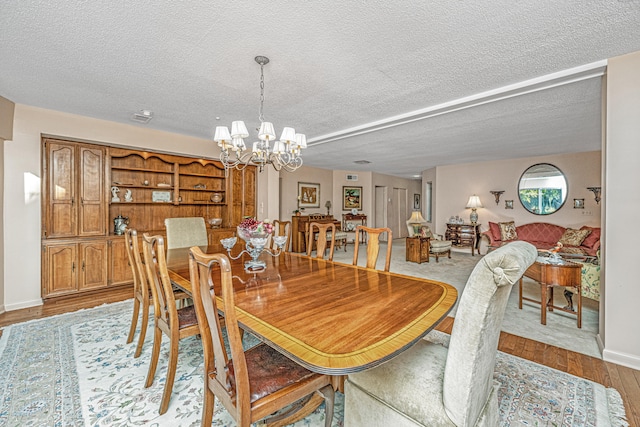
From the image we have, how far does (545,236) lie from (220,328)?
7.17 meters

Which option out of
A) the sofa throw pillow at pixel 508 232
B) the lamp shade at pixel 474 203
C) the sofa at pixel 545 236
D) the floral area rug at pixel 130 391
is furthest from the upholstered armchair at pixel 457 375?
the lamp shade at pixel 474 203

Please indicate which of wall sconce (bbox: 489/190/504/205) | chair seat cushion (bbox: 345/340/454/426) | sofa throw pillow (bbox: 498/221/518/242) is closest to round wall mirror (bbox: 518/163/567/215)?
wall sconce (bbox: 489/190/504/205)

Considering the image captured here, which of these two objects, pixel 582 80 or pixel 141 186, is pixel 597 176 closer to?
pixel 582 80

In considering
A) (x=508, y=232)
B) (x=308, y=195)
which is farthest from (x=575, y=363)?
(x=308, y=195)

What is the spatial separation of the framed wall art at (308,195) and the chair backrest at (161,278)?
5.89 metres

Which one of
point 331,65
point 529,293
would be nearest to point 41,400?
point 331,65

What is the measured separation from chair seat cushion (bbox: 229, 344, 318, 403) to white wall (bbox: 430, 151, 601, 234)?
23.3 ft

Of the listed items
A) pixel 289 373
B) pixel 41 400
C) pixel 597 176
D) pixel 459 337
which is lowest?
pixel 41 400

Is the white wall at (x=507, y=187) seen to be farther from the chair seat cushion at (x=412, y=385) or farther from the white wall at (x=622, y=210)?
the chair seat cushion at (x=412, y=385)

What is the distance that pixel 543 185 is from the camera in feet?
20.1

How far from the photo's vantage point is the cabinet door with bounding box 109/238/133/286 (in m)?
3.96

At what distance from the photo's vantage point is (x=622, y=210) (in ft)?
6.98

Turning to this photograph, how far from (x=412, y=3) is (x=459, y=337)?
1850 mm

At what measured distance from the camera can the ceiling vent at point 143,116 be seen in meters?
3.44
